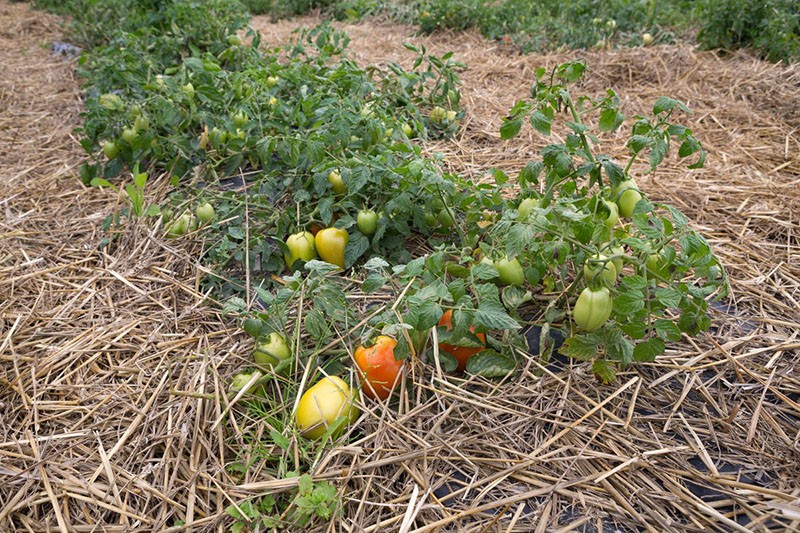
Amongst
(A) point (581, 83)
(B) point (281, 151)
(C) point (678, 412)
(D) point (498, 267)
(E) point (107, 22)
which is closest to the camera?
(C) point (678, 412)

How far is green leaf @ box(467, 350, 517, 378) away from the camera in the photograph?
59.9 inches

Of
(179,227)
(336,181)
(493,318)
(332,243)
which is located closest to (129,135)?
(179,227)

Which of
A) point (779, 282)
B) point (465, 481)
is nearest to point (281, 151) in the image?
point (465, 481)

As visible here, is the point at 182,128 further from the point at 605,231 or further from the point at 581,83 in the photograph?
the point at 581,83

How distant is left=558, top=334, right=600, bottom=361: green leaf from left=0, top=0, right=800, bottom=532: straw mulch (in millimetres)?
76

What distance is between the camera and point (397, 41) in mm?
5379

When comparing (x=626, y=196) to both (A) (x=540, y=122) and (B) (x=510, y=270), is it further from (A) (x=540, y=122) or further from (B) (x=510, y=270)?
(B) (x=510, y=270)

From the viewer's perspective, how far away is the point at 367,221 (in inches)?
76.0

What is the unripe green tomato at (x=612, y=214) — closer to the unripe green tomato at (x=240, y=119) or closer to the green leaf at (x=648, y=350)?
the green leaf at (x=648, y=350)

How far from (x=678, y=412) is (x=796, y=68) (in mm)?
3349

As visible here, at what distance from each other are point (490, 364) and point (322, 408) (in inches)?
18.0

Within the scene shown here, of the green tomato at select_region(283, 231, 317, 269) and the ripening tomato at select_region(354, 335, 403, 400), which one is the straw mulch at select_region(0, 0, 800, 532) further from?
the green tomato at select_region(283, 231, 317, 269)

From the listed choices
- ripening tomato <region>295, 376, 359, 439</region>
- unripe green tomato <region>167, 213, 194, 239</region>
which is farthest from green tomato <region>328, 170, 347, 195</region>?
ripening tomato <region>295, 376, 359, 439</region>

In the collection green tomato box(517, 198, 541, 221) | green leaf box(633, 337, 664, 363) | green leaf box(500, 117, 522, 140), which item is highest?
green leaf box(500, 117, 522, 140)
